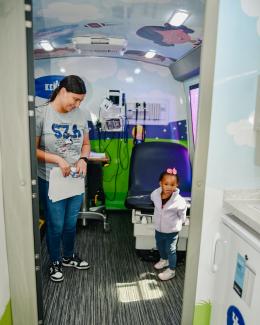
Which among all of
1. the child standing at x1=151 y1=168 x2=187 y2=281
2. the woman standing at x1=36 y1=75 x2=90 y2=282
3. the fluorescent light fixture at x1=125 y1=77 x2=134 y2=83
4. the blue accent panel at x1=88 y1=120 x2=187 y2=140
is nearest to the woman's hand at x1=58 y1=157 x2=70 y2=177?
the woman standing at x1=36 y1=75 x2=90 y2=282

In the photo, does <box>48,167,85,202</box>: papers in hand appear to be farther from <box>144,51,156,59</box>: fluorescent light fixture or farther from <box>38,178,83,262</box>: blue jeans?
<box>144,51,156,59</box>: fluorescent light fixture

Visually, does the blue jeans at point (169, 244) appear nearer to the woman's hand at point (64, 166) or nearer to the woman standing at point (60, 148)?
the woman standing at point (60, 148)

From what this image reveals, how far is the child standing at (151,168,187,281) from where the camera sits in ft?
7.88

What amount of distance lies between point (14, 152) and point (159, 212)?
142 centimetres

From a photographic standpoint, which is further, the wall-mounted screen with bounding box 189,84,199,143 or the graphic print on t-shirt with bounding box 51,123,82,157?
the wall-mounted screen with bounding box 189,84,199,143

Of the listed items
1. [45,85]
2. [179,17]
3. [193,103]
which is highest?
[179,17]

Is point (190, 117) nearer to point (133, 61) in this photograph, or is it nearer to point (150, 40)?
point (133, 61)

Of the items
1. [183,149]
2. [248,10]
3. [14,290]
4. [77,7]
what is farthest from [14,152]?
[183,149]

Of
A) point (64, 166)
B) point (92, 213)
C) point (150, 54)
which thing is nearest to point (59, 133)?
point (64, 166)

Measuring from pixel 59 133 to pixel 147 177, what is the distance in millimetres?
1302

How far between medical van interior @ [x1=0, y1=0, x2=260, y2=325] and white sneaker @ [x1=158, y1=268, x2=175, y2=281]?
46 mm

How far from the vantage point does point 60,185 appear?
88.7 inches

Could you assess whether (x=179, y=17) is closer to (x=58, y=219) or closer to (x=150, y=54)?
(x=150, y=54)

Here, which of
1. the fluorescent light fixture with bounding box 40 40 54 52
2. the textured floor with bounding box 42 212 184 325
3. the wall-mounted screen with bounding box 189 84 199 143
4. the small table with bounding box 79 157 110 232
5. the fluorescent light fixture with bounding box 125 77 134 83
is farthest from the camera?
the fluorescent light fixture with bounding box 125 77 134 83
